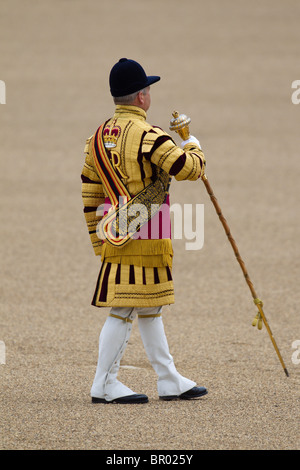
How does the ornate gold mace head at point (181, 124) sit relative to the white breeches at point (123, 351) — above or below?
above

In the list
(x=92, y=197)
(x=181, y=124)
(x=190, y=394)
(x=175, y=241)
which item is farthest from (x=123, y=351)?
(x=175, y=241)

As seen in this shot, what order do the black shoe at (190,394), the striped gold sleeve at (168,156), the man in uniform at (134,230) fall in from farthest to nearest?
the black shoe at (190,394) < the man in uniform at (134,230) < the striped gold sleeve at (168,156)

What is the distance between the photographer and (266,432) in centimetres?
377

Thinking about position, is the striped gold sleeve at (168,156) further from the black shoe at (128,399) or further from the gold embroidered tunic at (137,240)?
the black shoe at (128,399)

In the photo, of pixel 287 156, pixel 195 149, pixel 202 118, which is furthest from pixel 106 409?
pixel 202 118

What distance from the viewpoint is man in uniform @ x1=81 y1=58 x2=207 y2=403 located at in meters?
4.05

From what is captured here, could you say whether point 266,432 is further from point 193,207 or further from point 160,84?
point 160,84

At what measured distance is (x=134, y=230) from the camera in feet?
13.4

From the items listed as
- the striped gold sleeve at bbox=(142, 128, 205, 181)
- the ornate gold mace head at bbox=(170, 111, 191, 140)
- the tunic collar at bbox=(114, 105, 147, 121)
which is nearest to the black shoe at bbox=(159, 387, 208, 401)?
the striped gold sleeve at bbox=(142, 128, 205, 181)

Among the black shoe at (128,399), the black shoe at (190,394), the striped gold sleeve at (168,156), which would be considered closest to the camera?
the striped gold sleeve at (168,156)

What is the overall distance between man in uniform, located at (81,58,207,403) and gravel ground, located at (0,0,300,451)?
31 cm

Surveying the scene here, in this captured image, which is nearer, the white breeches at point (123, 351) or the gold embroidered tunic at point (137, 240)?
the gold embroidered tunic at point (137, 240)

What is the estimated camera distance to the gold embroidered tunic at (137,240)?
3996 millimetres

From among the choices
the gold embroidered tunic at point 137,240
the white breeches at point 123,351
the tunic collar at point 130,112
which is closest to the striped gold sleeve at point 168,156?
the gold embroidered tunic at point 137,240
